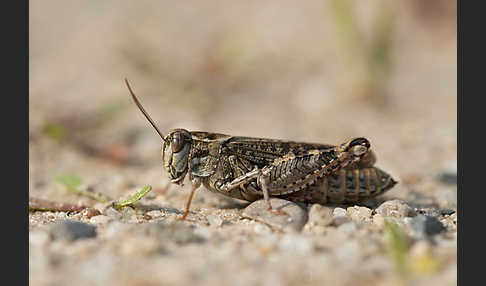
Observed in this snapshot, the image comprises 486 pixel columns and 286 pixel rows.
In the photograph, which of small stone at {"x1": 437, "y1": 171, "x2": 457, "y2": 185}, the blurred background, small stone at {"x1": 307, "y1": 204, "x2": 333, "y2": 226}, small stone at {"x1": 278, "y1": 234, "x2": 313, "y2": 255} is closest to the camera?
small stone at {"x1": 278, "y1": 234, "x2": 313, "y2": 255}

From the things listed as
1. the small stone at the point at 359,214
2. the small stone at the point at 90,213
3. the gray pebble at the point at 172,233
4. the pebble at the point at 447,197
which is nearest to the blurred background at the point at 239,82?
the pebble at the point at 447,197

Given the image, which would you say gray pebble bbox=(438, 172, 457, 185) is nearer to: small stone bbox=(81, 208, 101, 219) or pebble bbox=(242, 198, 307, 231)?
pebble bbox=(242, 198, 307, 231)

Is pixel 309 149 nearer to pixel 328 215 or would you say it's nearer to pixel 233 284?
pixel 328 215

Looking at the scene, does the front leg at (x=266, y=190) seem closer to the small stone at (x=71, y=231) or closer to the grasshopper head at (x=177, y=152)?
the grasshopper head at (x=177, y=152)

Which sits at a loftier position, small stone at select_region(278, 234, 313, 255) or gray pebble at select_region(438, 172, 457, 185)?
gray pebble at select_region(438, 172, 457, 185)

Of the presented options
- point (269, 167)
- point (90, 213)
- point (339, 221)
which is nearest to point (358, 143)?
point (269, 167)

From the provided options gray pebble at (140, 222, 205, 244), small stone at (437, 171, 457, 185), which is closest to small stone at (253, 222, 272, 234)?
gray pebble at (140, 222, 205, 244)
